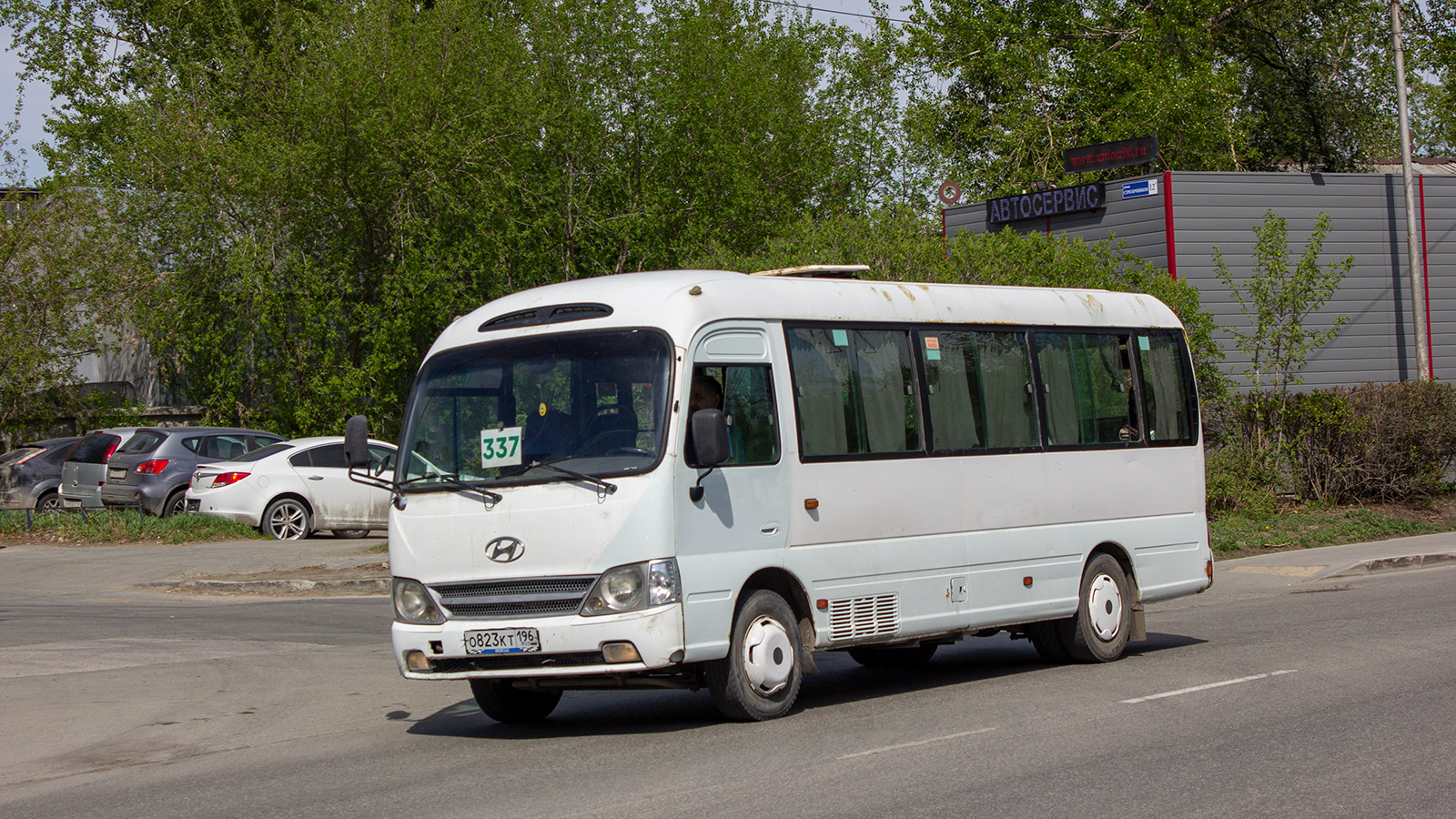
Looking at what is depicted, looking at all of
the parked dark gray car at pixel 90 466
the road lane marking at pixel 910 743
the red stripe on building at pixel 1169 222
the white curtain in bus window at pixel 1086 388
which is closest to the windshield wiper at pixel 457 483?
the road lane marking at pixel 910 743

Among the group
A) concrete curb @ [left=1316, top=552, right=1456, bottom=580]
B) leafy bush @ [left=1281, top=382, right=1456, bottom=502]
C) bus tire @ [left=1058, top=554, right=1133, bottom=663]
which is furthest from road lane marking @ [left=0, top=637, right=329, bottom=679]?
leafy bush @ [left=1281, top=382, right=1456, bottom=502]

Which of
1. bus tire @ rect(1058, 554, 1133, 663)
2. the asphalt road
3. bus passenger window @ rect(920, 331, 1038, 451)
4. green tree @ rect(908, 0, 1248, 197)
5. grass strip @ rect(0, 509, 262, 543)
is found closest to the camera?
the asphalt road

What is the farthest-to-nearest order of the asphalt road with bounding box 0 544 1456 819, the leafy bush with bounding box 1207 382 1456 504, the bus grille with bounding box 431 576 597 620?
the leafy bush with bounding box 1207 382 1456 504 → the bus grille with bounding box 431 576 597 620 → the asphalt road with bounding box 0 544 1456 819

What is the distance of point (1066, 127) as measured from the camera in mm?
40688

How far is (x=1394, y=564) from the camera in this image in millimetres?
17938

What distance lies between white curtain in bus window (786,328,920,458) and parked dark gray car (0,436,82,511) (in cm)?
2162

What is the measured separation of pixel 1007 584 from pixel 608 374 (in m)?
A: 3.66

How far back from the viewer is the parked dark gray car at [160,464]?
2284cm

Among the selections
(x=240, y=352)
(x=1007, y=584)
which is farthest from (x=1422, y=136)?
(x=1007, y=584)

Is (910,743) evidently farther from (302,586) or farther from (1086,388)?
(302,586)

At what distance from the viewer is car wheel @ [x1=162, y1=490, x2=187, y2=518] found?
2288 cm

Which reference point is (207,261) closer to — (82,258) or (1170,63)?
(82,258)

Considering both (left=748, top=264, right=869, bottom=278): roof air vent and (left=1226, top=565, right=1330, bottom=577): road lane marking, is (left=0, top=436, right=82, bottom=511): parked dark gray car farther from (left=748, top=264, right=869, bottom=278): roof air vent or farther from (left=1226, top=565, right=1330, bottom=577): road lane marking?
(left=1226, top=565, right=1330, bottom=577): road lane marking

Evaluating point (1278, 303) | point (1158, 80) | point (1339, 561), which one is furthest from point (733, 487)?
point (1158, 80)
